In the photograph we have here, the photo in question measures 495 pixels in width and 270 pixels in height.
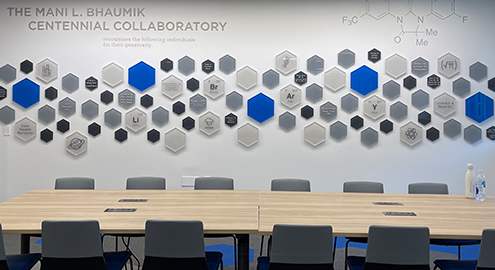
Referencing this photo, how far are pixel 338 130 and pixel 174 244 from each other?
2.88m

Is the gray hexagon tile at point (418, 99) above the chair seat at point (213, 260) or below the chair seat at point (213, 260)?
above

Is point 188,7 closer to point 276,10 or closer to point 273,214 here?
point 276,10

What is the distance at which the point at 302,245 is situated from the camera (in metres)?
1.86

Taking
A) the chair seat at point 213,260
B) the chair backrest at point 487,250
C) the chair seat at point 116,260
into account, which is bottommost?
the chair seat at point 213,260

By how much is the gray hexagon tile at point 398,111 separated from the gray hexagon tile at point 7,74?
14.6ft

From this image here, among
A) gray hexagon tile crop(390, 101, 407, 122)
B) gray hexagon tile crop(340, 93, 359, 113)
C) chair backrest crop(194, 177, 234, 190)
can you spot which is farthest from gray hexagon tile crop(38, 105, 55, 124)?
gray hexagon tile crop(390, 101, 407, 122)

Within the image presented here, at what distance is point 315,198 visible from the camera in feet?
9.30

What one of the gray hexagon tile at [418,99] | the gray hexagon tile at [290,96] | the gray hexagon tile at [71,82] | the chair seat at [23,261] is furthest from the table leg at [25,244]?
the gray hexagon tile at [418,99]

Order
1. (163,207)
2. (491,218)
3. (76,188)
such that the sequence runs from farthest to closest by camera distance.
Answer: (76,188) < (163,207) < (491,218)

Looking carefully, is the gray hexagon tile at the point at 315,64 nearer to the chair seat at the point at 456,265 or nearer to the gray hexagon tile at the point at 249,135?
the gray hexagon tile at the point at 249,135

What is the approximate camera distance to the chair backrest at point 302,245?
6.07ft

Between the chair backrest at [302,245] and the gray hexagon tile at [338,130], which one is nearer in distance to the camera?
the chair backrest at [302,245]

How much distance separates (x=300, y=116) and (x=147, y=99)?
1.82 m

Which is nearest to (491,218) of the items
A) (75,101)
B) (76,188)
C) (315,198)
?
(315,198)
